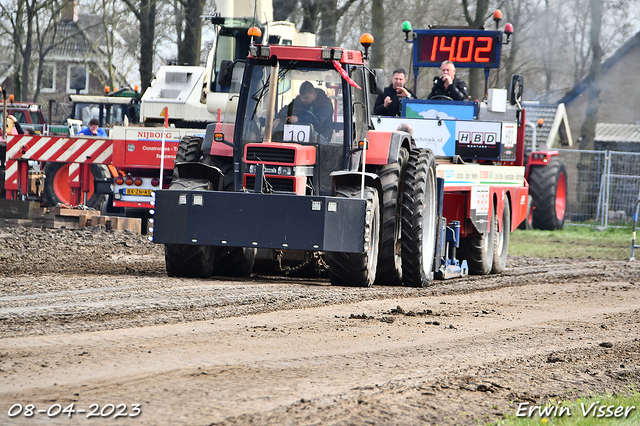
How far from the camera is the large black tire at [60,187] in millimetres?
18344

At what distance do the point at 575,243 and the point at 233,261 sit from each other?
1069cm

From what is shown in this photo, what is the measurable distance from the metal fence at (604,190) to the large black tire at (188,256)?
1603cm

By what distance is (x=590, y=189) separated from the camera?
78.4ft

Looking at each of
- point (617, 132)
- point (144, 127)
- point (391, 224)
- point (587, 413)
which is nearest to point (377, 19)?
point (144, 127)

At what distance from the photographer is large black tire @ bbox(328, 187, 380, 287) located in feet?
29.5

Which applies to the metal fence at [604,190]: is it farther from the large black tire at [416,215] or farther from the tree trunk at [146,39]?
the large black tire at [416,215]

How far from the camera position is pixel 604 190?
23594 mm

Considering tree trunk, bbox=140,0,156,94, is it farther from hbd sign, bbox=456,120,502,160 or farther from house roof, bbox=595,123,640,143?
house roof, bbox=595,123,640,143

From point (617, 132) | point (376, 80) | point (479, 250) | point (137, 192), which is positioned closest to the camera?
point (376, 80)

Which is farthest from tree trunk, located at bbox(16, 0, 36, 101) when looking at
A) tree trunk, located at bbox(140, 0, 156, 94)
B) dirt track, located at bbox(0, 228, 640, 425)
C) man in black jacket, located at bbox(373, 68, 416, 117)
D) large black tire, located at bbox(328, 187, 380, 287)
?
large black tire, located at bbox(328, 187, 380, 287)

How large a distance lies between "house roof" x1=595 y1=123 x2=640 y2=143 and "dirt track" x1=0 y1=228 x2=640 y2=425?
98.3 ft

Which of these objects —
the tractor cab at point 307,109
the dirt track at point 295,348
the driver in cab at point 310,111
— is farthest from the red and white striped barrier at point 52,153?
the driver in cab at point 310,111

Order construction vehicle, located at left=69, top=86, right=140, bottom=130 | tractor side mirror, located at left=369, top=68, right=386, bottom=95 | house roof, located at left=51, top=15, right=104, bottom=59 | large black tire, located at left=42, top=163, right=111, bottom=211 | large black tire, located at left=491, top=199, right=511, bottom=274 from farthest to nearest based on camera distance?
house roof, located at left=51, top=15, right=104, bottom=59 → construction vehicle, located at left=69, top=86, right=140, bottom=130 → large black tire, located at left=42, top=163, right=111, bottom=211 → large black tire, located at left=491, top=199, right=511, bottom=274 → tractor side mirror, located at left=369, top=68, right=386, bottom=95

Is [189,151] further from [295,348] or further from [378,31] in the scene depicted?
[378,31]
